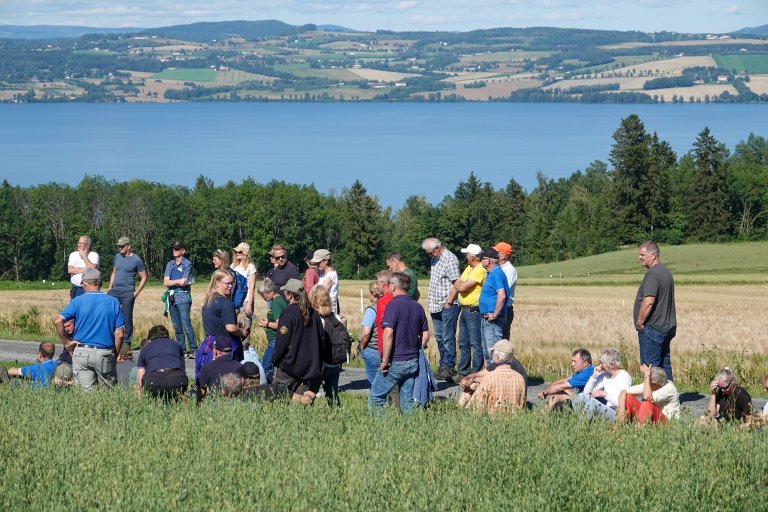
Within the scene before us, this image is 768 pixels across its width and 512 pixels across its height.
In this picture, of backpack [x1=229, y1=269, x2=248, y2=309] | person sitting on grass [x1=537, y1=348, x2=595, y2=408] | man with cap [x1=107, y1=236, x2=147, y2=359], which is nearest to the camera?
person sitting on grass [x1=537, y1=348, x2=595, y2=408]

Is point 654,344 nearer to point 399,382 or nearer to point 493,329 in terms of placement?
point 493,329

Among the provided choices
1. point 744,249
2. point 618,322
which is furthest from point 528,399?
point 744,249

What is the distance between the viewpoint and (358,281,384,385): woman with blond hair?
38.1ft

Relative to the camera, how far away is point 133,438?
816cm

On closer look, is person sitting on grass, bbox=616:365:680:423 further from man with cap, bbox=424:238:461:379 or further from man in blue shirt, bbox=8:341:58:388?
man in blue shirt, bbox=8:341:58:388

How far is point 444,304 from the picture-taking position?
1346 cm

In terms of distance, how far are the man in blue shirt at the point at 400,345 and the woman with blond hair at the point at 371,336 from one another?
2.96 ft

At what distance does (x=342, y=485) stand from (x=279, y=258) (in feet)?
23.2

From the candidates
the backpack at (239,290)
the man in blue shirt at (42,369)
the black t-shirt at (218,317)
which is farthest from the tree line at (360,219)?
the black t-shirt at (218,317)

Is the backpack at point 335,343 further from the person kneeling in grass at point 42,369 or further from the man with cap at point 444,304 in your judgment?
the person kneeling in grass at point 42,369

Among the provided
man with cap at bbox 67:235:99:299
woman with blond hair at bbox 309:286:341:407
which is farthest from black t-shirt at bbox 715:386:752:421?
man with cap at bbox 67:235:99:299

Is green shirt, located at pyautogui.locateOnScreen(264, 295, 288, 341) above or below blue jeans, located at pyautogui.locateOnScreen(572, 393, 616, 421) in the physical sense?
above

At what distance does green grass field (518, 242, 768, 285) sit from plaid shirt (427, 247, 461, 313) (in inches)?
1682

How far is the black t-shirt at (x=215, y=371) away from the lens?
34.0 feet
